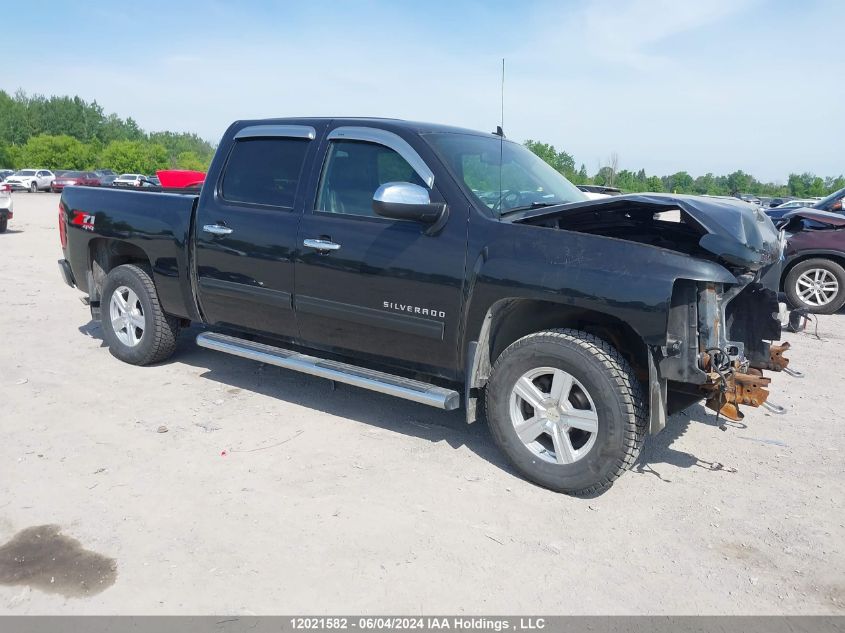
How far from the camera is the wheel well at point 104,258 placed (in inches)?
225

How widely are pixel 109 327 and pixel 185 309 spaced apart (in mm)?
1040

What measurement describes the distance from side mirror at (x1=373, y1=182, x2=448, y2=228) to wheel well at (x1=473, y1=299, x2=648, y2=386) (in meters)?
0.66

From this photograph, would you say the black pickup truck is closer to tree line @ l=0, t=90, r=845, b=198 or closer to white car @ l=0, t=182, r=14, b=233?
white car @ l=0, t=182, r=14, b=233

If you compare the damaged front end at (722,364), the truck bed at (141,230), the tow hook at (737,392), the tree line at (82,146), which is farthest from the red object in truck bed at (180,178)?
the tree line at (82,146)

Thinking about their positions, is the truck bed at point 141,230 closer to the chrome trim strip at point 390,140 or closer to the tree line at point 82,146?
the chrome trim strip at point 390,140

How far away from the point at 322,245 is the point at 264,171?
90 centimetres

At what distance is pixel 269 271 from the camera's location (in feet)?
14.9

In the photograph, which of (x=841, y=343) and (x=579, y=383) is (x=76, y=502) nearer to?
(x=579, y=383)

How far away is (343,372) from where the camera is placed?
14.0ft

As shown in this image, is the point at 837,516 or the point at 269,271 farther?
the point at 269,271

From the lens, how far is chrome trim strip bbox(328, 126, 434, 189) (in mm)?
3990

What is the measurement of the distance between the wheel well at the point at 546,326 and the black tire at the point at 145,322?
2927mm

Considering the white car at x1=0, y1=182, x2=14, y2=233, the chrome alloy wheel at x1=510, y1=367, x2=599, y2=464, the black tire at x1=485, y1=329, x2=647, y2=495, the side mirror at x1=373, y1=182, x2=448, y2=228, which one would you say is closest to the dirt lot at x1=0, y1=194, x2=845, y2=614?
the black tire at x1=485, y1=329, x2=647, y2=495

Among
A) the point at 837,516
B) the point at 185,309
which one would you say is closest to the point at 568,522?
the point at 837,516
